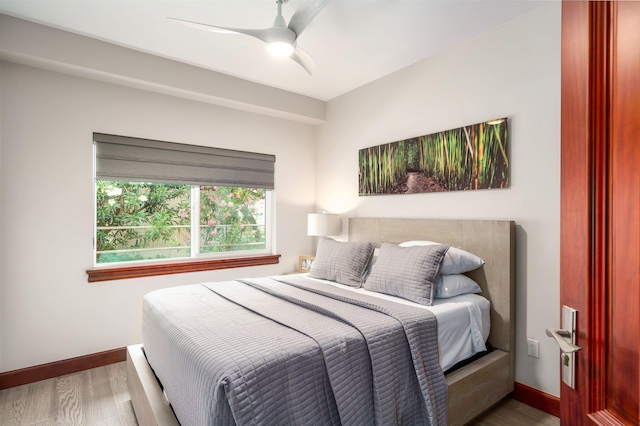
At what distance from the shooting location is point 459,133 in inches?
107

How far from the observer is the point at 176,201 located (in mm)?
3420

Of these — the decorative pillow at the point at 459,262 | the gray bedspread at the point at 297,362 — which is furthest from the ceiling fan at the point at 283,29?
the decorative pillow at the point at 459,262

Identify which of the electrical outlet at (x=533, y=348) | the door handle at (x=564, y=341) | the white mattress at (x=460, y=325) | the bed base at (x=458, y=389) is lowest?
the bed base at (x=458, y=389)

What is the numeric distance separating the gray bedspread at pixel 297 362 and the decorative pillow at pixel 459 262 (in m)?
0.51

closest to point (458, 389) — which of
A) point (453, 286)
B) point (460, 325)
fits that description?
point (460, 325)

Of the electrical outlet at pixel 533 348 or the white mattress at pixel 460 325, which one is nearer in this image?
the white mattress at pixel 460 325

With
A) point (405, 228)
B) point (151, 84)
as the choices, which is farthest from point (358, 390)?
point (151, 84)

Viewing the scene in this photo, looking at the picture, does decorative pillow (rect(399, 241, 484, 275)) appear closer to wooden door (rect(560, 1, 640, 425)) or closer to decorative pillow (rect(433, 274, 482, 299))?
decorative pillow (rect(433, 274, 482, 299))

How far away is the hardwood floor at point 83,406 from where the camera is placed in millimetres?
2106

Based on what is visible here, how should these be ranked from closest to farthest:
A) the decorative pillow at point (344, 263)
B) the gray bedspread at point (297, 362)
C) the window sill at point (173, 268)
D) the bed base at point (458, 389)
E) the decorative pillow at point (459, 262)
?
1. the gray bedspread at point (297, 362)
2. the bed base at point (458, 389)
3. the decorative pillow at point (459, 262)
4. the decorative pillow at point (344, 263)
5. the window sill at point (173, 268)

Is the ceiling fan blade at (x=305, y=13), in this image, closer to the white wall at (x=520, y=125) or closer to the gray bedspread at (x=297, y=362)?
the white wall at (x=520, y=125)

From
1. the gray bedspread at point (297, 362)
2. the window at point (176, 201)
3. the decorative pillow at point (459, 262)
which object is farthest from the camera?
the window at point (176, 201)

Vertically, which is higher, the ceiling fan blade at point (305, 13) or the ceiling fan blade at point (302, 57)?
the ceiling fan blade at point (305, 13)

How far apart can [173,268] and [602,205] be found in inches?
131
